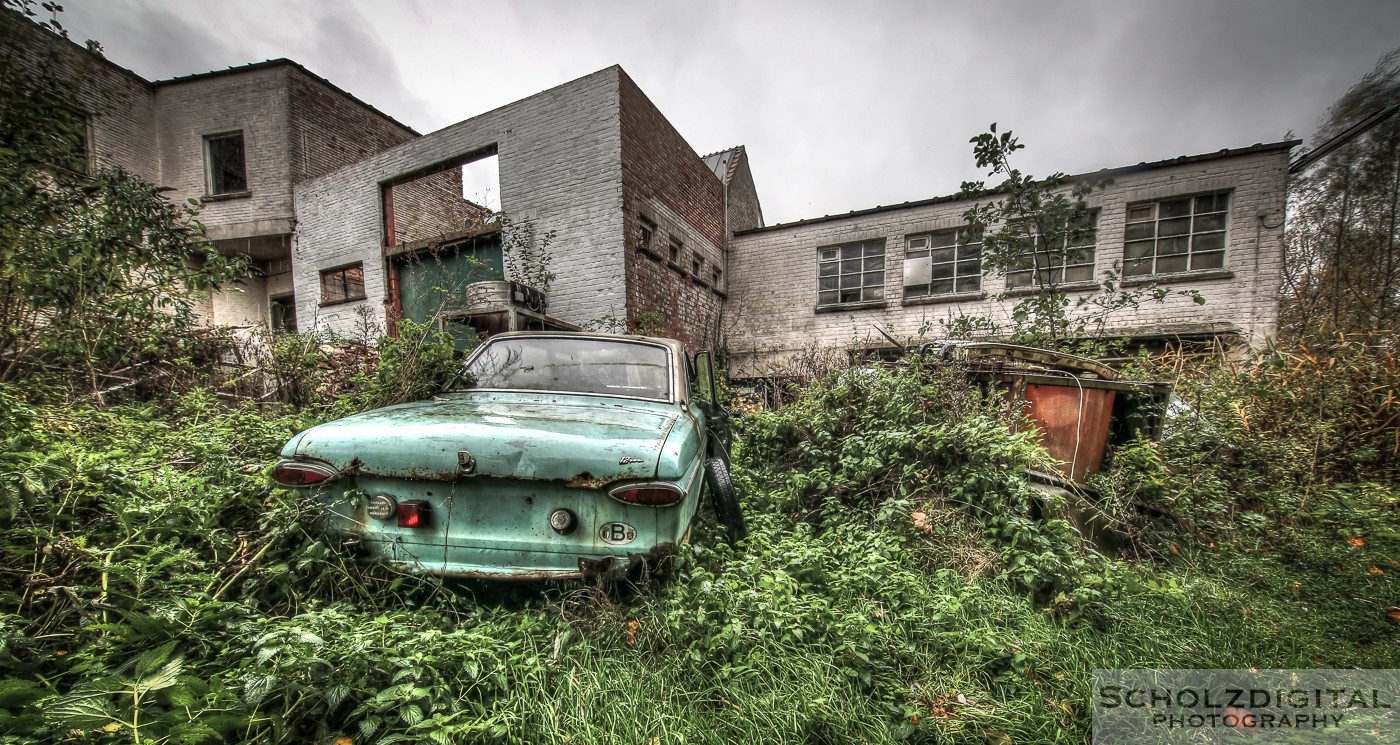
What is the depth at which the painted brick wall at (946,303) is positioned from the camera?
8.38 meters

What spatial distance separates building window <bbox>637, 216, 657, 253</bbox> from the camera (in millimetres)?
8141

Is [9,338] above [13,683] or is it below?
above

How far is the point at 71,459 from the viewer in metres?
2.10

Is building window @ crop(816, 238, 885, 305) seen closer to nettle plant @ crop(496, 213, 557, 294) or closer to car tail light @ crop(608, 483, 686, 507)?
nettle plant @ crop(496, 213, 557, 294)

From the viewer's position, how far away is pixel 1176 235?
899 centimetres

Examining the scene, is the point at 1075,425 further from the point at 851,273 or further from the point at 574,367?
the point at 851,273

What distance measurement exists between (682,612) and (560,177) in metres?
7.84

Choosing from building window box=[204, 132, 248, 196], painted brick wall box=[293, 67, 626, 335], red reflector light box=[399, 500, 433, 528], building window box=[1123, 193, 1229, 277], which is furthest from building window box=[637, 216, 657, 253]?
building window box=[204, 132, 248, 196]

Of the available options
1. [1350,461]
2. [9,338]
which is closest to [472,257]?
[9,338]

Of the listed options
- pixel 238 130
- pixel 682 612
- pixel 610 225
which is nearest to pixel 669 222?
pixel 610 225

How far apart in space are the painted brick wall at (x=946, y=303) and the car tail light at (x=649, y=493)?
24.7 ft

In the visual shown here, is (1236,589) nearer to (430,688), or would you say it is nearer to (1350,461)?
(1350,461)

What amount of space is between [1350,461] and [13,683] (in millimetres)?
7024

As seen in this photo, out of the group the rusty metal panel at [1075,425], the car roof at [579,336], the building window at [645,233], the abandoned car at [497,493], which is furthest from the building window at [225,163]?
the rusty metal panel at [1075,425]
